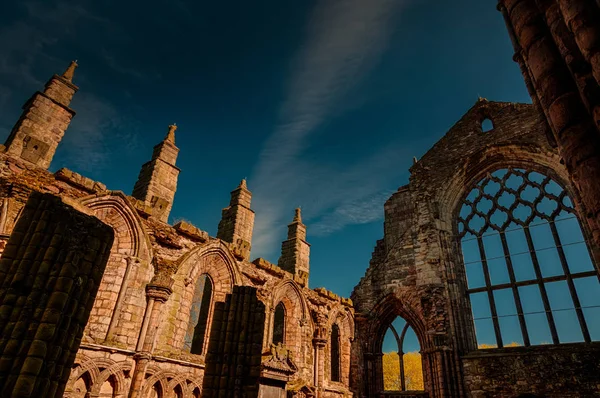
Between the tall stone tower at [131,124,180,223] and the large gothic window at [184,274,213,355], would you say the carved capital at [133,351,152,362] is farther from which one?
the tall stone tower at [131,124,180,223]

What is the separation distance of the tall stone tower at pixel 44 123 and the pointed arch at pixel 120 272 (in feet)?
6.12

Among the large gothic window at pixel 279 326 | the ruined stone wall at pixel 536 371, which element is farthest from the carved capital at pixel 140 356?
the ruined stone wall at pixel 536 371

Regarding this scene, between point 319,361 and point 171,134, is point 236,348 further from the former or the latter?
point 171,134

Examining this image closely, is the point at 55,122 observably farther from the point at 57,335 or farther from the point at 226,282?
the point at 57,335

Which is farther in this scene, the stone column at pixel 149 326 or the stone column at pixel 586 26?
the stone column at pixel 149 326

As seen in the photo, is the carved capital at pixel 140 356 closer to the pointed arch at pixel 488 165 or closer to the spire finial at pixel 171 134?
the spire finial at pixel 171 134

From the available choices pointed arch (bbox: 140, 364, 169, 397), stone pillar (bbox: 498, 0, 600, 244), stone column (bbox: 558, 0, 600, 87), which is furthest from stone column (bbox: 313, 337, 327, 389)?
stone column (bbox: 558, 0, 600, 87)

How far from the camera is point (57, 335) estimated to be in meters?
2.93

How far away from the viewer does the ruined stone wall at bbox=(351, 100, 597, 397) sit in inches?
428

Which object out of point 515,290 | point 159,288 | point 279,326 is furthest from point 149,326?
point 515,290

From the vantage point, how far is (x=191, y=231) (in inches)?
364

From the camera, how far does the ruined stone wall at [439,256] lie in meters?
10.9

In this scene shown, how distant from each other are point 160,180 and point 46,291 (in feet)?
27.7

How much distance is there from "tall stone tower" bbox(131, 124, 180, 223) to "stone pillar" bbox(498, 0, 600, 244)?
9.33m
